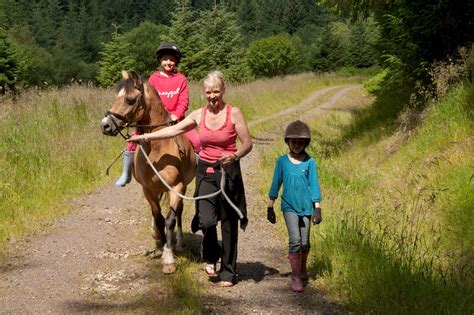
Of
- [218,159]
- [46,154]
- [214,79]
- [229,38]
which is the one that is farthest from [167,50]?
[229,38]

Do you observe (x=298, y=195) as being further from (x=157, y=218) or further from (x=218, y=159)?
(x=157, y=218)

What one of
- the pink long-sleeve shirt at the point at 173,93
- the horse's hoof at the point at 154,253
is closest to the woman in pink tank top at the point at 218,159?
the horse's hoof at the point at 154,253

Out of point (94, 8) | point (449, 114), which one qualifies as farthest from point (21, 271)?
point (94, 8)

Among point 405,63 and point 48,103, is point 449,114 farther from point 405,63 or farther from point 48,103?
point 48,103

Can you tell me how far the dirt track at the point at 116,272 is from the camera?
4.65 meters

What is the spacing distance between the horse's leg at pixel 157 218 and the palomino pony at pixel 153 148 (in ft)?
0.04

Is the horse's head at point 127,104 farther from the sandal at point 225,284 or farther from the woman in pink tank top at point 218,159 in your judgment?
the sandal at point 225,284

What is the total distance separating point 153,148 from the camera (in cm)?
552

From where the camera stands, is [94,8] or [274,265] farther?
[94,8]

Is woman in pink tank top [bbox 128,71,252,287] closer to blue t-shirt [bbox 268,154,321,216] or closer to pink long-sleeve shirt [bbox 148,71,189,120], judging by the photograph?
blue t-shirt [bbox 268,154,321,216]

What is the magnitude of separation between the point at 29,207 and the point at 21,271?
2.16m

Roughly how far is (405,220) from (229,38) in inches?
1403

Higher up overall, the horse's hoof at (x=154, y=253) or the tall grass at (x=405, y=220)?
the tall grass at (x=405, y=220)

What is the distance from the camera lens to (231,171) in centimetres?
501
